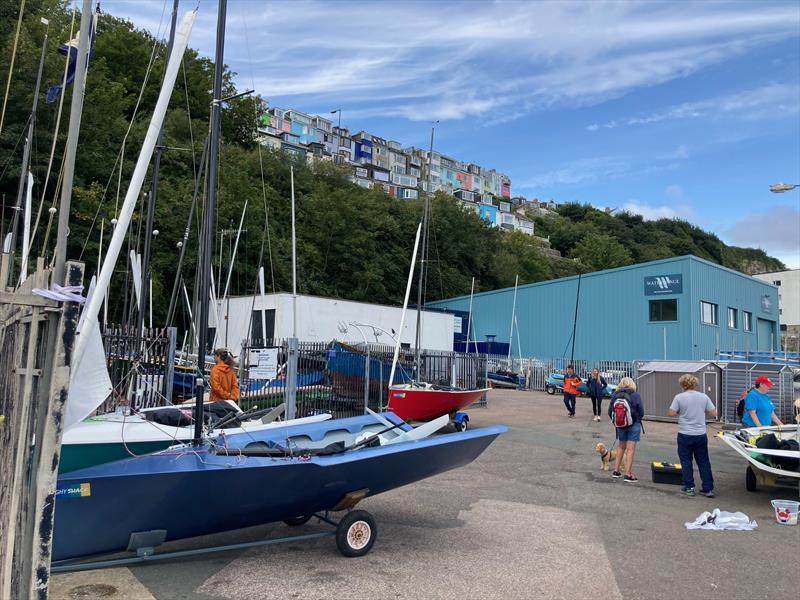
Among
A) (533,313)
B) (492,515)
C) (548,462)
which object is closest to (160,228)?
(533,313)

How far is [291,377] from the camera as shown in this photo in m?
11.8

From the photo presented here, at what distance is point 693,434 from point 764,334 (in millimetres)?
38792

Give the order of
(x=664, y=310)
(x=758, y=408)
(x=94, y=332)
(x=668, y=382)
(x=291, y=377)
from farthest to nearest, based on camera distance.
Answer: (x=664, y=310) → (x=668, y=382) → (x=291, y=377) → (x=758, y=408) → (x=94, y=332)

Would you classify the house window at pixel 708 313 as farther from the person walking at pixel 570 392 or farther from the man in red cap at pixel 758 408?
the man in red cap at pixel 758 408

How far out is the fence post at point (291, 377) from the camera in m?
11.7

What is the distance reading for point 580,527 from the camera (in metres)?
6.95

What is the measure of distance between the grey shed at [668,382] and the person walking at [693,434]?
403 inches

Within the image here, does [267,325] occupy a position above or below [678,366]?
above

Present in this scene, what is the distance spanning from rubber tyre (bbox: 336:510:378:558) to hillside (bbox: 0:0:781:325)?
6.63 metres

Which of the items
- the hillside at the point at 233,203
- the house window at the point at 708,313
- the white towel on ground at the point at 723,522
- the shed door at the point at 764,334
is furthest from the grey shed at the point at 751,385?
the shed door at the point at 764,334

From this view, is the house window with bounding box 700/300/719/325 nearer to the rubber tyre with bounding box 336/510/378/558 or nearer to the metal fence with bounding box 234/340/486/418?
the metal fence with bounding box 234/340/486/418

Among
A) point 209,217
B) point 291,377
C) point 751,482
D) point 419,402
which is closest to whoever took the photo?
point 209,217

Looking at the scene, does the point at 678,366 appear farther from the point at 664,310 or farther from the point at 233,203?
the point at 233,203

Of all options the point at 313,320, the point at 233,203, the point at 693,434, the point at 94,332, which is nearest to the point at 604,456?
the point at 693,434
